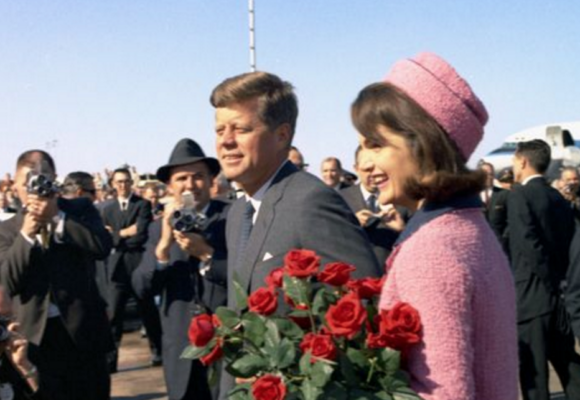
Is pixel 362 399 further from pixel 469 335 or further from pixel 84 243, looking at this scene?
pixel 84 243

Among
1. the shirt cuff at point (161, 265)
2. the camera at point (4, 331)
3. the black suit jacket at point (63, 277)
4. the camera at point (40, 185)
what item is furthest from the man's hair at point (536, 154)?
the camera at point (4, 331)

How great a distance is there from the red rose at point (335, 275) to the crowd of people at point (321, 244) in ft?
0.35

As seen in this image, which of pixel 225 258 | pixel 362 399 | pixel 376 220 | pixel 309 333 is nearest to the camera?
pixel 362 399

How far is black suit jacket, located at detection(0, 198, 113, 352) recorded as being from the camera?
493 centimetres

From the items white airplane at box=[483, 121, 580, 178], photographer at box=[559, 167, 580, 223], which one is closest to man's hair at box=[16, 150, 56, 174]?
photographer at box=[559, 167, 580, 223]

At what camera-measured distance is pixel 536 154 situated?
7172 mm

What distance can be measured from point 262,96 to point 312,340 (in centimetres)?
178

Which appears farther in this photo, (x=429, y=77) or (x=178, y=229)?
(x=178, y=229)

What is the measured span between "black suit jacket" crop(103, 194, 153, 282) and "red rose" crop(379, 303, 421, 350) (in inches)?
353

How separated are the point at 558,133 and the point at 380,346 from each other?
87.8ft

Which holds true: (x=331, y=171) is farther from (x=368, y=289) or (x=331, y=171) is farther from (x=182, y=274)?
(x=368, y=289)

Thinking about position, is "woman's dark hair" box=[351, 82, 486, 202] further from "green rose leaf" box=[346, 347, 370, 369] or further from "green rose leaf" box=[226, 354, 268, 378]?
"green rose leaf" box=[226, 354, 268, 378]

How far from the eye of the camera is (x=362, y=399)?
184 cm

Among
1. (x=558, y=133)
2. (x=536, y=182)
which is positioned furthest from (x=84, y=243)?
(x=558, y=133)
